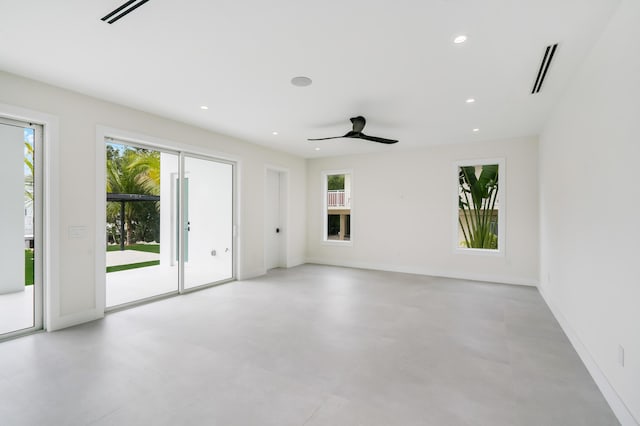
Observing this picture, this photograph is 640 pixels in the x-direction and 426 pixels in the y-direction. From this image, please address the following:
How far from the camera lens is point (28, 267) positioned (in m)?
3.58

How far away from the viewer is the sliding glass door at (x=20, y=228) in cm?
345

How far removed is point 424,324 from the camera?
3.83 meters

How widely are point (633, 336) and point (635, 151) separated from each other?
116cm

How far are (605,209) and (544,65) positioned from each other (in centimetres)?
158

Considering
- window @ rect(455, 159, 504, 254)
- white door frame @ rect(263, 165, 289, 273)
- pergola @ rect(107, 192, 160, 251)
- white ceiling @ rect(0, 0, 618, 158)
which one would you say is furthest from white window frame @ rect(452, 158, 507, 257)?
pergola @ rect(107, 192, 160, 251)

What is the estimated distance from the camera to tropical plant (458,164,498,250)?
640cm

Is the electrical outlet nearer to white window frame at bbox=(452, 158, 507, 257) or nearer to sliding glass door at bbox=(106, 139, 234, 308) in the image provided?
white window frame at bbox=(452, 158, 507, 257)

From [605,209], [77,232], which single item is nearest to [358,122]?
[605,209]

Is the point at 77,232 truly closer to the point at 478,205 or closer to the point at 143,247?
the point at 143,247

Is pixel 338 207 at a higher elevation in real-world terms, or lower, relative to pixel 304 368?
higher

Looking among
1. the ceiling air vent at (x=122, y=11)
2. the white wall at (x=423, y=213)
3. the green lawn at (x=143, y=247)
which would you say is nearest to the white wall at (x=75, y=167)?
→ the green lawn at (x=143, y=247)

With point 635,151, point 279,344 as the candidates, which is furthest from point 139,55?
point 635,151

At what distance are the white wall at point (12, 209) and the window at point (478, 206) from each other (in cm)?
703

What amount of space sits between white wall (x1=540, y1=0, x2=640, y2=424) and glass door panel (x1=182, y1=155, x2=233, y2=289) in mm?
5375
